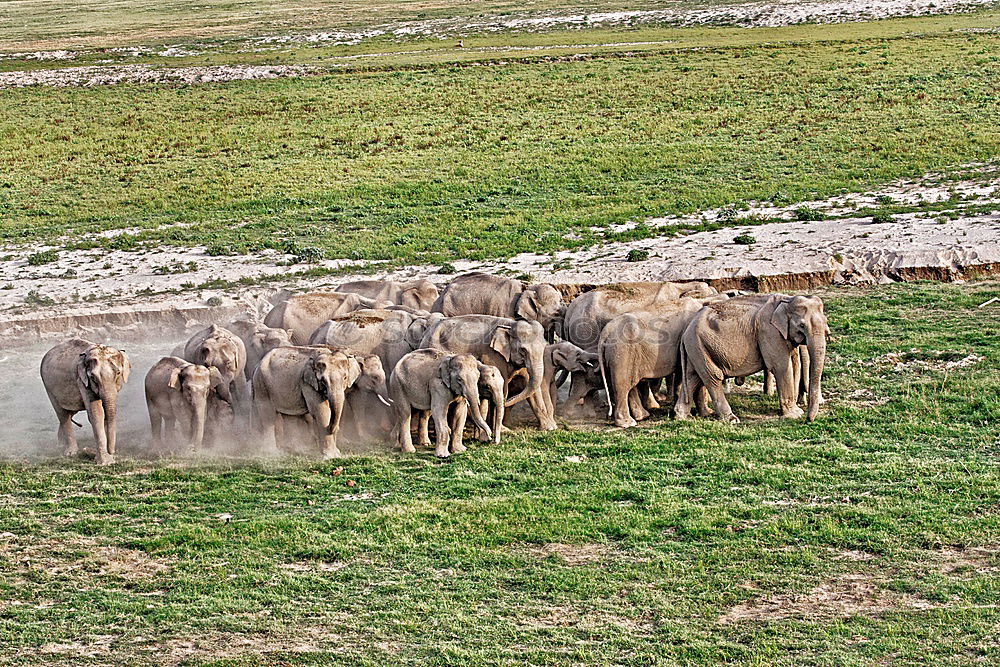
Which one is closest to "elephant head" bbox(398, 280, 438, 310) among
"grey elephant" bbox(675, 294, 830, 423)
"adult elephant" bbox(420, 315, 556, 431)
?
"adult elephant" bbox(420, 315, 556, 431)

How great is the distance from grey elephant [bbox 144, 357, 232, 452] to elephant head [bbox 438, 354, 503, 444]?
8.76 ft

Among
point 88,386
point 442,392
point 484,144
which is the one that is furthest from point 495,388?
point 484,144

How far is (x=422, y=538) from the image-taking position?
1191 cm

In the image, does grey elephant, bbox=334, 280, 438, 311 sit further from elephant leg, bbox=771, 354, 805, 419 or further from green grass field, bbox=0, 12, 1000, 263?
green grass field, bbox=0, 12, 1000, 263

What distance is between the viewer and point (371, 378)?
14.7 meters

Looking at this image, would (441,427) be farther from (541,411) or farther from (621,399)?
(621,399)

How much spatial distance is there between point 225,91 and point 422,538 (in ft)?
130

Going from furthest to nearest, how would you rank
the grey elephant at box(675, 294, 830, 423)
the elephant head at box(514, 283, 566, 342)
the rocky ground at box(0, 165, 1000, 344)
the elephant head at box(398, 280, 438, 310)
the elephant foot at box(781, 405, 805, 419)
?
1. the rocky ground at box(0, 165, 1000, 344)
2. the elephant head at box(398, 280, 438, 310)
3. the elephant head at box(514, 283, 566, 342)
4. the elephant foot at box(781, 405, 805, 419)
5. the grey elephant at box(675, 294, 830, 423)

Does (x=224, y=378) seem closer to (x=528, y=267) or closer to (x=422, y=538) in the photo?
(x=422, y=538)

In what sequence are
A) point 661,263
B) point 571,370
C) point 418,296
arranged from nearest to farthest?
1. point 571,370
2. point 418,296
3. point 661,263

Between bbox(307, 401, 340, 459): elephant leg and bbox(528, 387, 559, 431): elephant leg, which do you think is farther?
bbox(528, 387, 559, 431): elephant leg

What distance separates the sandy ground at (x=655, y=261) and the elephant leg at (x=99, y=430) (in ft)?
20.4

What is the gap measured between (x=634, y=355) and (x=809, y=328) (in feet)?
6.49

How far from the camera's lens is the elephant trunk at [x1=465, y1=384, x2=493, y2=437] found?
1407 centimetres
